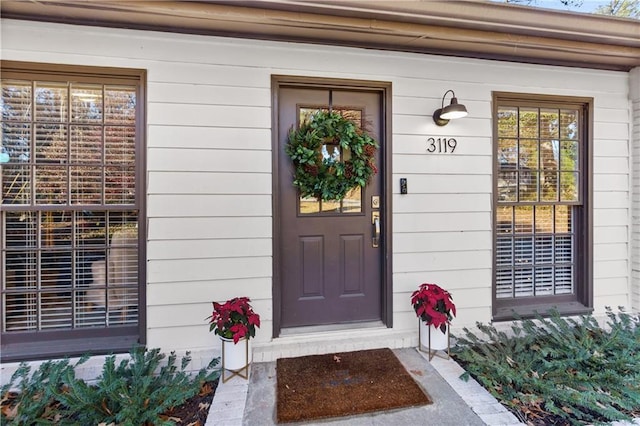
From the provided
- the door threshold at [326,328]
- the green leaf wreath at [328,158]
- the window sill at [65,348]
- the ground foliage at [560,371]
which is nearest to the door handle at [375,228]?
the green leaf wreath at [328,158]

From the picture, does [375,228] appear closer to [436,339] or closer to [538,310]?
[436,339]

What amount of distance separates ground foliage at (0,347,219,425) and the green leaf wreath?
1530 mm

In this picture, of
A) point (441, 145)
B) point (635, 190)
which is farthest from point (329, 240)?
point (635, 190)

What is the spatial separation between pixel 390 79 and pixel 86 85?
231 cm

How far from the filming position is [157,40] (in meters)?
2.21

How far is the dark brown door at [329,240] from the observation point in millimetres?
2480

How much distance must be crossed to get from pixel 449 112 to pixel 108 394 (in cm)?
292

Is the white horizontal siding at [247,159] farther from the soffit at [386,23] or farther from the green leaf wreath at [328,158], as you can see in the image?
the green leaf wreath at [328,158]

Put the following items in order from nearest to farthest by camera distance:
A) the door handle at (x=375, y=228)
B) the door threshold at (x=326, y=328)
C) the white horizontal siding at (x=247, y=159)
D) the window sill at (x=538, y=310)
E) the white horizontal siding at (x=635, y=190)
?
the white horizontal siding at (x=247, y=159) < the door threshold at (x=326, y=328) < the door handle at (x=375, y=228) < the window sill at (x=538, y=310) < the white horizontal siding at (x=635, y=190)

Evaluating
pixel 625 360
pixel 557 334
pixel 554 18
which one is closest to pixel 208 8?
pixel 554 18

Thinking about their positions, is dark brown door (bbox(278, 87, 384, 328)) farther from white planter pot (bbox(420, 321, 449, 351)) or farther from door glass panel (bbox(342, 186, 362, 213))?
white planter pot (bbox(420, 321, 449, 351))

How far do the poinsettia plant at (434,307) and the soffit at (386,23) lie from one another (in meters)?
1.94

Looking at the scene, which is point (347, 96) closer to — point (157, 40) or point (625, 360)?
point (157, 40)

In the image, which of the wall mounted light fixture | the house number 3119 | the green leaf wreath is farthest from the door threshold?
the wall mounted light fixture
